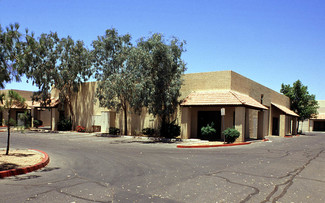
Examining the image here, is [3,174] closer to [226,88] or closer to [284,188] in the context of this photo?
[284,188]

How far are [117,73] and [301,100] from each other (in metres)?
33.2

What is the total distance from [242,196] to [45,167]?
24.0 feet

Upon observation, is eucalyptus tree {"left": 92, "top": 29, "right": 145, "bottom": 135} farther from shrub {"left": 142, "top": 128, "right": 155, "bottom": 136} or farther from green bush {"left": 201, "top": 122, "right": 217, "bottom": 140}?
green bush {"left": 201, "top": 122, "right": 217, "bottom": 140}

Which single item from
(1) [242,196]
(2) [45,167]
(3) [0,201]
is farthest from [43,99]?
(1) [242,196]

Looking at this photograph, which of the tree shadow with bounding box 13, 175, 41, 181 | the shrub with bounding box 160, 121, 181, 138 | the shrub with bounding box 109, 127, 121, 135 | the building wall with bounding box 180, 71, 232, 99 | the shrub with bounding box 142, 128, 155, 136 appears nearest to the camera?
the tree shadow with bounding box 13, 175, 41, 181

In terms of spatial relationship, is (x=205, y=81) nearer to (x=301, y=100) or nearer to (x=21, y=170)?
(x=21, y=170)

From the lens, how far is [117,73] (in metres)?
25.7

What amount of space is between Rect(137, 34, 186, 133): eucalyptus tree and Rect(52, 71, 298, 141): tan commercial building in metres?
1.76

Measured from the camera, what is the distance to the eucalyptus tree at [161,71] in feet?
69.8

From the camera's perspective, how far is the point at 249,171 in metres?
9.33

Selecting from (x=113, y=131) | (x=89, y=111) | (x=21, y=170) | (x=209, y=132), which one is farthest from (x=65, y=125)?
(x=21, y=170)

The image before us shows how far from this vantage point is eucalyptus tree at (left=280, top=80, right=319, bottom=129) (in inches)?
1703

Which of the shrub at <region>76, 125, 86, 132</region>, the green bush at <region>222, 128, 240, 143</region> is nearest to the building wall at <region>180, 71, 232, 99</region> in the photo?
the green bush at <region>222, 128, 240, 143</region>

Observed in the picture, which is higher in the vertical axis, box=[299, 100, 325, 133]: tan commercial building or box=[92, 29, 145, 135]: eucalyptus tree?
box=[92, 29, 145, 135]: eucalyptus tree
